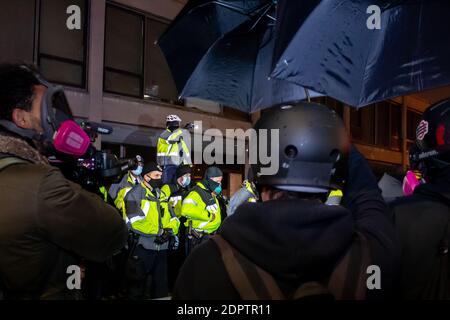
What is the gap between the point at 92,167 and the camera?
2.38 m

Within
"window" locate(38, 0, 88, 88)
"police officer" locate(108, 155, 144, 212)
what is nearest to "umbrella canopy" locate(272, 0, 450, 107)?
"police officer" locate(108, 155, 144, 212)

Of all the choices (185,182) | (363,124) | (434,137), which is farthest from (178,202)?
(363,124)

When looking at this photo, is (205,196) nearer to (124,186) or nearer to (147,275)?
(124,186)

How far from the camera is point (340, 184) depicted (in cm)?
183

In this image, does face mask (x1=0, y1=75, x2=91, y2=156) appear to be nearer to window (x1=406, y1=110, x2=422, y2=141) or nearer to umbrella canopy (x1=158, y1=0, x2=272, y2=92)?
umbrella canopy (x1=158, y1=0, x2=272, y2=92)

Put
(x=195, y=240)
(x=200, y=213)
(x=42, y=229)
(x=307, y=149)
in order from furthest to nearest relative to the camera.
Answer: (x=195, y=240), (x=200, y=213), (x=42, y=229), (x=307, y=149)

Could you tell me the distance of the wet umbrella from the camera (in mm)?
3906

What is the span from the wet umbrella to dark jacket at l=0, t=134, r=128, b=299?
7.09 feet

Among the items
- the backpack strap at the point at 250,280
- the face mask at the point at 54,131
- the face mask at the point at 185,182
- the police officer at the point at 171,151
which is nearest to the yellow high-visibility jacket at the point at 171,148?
the police officer at the point at 171,151

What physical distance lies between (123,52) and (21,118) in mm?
9607

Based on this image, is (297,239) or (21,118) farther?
(21,118)
